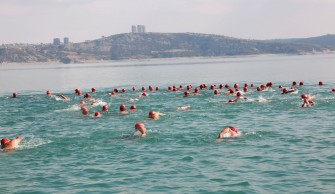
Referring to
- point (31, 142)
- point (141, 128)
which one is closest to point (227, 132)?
point (141, 128)

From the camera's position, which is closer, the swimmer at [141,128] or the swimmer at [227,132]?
the swimmer at [227,132]

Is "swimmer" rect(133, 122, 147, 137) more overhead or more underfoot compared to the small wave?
more overhead

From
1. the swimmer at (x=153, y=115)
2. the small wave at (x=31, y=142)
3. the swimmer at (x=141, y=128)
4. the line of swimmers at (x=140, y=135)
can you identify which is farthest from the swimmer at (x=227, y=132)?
the small wave at (x=31, y=142)

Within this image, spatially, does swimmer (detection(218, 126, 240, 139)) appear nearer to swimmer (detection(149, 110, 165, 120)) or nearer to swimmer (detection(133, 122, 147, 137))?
swimmer (detection(133, 122, 147, 137))

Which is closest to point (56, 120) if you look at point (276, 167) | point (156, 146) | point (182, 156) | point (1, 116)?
point (1, 116)

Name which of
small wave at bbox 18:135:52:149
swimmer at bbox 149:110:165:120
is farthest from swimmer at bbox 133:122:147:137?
swimmer at bbox 149:110:165:120

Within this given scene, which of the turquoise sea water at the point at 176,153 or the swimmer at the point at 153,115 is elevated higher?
the swimmer at the point at 153,115

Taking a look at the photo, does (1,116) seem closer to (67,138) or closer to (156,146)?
(67,138)

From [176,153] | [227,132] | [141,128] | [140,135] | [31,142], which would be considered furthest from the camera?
[140,135]

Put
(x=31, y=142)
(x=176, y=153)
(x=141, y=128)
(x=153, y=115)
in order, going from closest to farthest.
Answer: (x=176, y=153), (x=141, y=128), (x=31, y=142), (x=153, y=115)

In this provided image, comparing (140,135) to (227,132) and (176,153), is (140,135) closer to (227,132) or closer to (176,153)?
(176,153)

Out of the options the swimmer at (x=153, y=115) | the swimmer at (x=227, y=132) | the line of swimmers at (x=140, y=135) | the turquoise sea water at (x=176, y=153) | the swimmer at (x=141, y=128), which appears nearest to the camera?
the turquoise sea water at (x=176, y=153)

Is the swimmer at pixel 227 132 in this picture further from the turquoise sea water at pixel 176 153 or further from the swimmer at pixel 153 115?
the swimmer at pixel 153 115

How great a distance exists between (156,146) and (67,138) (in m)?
5.10
